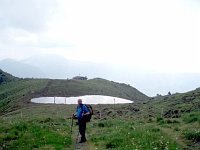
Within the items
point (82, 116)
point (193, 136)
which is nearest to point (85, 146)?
point (82, 116)

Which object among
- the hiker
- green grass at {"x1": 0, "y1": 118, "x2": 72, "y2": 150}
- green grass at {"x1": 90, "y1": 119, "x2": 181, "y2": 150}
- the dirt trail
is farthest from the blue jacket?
the dirt trail

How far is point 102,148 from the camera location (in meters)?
20.5

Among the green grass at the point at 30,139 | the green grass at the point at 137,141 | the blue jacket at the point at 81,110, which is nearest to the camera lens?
the green grass at the point at 137,141

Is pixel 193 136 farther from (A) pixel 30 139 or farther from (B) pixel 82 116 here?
(A) pixel 30 139

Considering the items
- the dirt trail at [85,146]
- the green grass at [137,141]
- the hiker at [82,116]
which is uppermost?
the hiker at [82,116]

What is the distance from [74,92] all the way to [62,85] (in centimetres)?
1184

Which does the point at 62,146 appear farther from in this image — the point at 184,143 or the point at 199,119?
the point at 199,119

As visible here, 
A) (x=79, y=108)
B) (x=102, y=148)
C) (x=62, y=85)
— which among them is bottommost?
(x=102, y=148)

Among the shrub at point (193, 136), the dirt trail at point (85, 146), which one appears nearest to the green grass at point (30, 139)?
the dirt trail at point (85, 146)

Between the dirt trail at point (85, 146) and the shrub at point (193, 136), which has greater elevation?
the shrub at point (193, 136)

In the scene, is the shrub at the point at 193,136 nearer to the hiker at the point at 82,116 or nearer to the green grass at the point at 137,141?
the green grass at the point at 137,141

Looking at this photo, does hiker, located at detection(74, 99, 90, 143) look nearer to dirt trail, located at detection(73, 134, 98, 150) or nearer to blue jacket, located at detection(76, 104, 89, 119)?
blue jacket, located at detection(76, 104, 89, 119)

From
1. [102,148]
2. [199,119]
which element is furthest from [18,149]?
[199,119]

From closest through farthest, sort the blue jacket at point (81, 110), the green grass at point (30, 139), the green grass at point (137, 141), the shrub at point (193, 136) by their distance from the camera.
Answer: the green grass at point (137, 141)
the green grass at point (30, 139)
the shrub at point (193, 136)
the blue jacket at point (81, 110)
